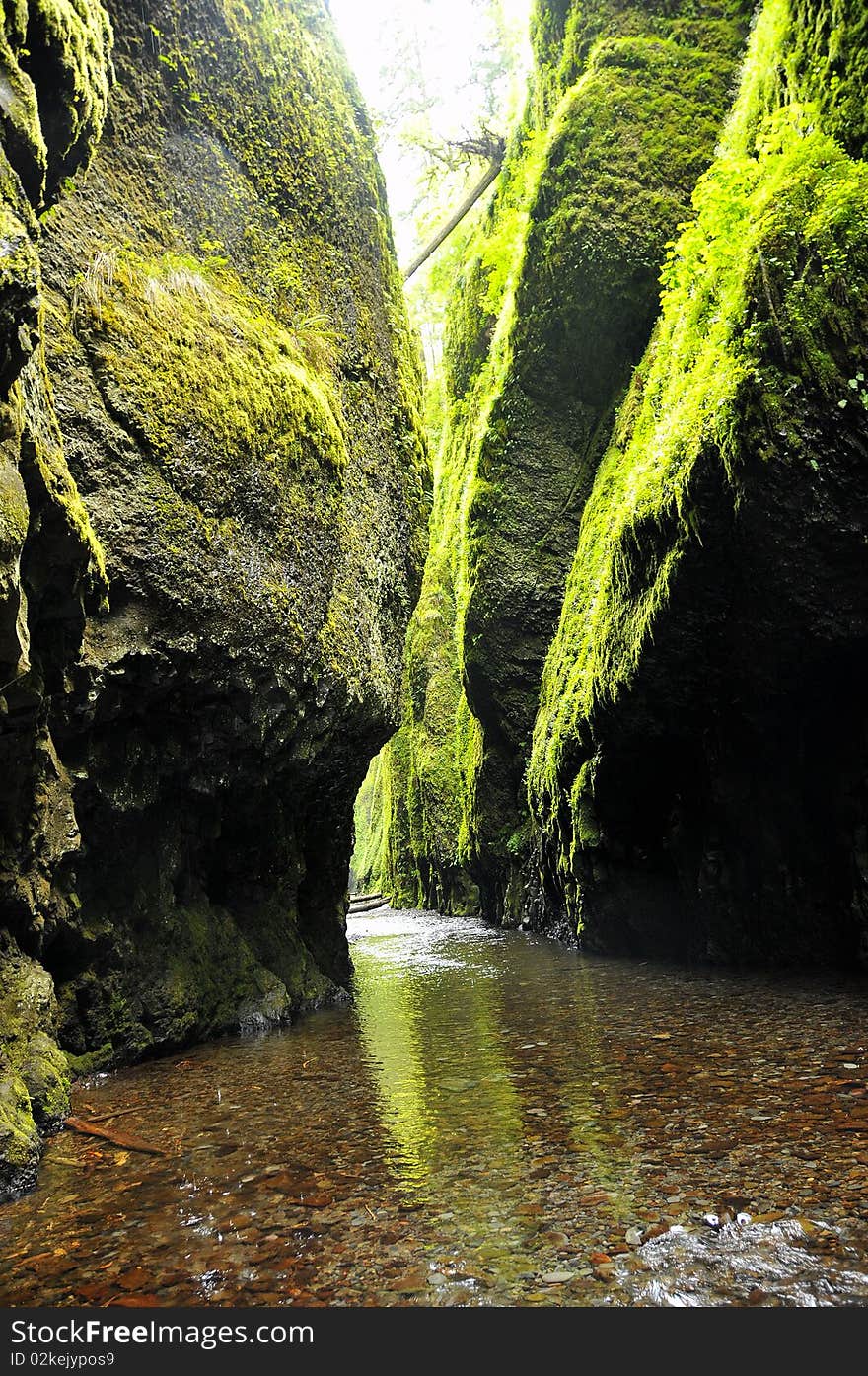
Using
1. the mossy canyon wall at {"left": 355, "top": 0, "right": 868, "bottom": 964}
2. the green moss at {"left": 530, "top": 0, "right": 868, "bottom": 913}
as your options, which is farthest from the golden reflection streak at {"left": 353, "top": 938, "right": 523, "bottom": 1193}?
the green moss at {"left": 530, "top": 0, "right": 868, "bottom": 913}

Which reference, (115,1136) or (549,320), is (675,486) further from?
(549,320)

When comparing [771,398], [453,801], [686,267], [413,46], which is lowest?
[453,801]

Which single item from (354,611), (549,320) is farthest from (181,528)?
(549,320)

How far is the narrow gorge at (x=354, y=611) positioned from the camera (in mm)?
4250

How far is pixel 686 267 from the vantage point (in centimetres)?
853

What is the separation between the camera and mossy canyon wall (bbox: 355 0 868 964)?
6.37 meters

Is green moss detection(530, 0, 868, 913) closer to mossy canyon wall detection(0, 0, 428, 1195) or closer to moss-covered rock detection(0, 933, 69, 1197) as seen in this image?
mossy canyon wall detection(0, 0, 428, 1195)

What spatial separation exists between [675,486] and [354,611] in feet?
12.8

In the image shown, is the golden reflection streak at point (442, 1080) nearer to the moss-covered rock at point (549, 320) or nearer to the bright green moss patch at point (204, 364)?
the bright green moss patch at point (204, 364)

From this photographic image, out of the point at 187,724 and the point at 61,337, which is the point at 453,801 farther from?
the point at 61,337

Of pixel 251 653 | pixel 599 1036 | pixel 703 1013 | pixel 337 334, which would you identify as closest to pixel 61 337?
pixel 251 653

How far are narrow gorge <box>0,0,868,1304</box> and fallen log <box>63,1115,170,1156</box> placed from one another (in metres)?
0.15

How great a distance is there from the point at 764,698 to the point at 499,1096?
15.1 feet

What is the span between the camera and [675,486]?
23.5ft
